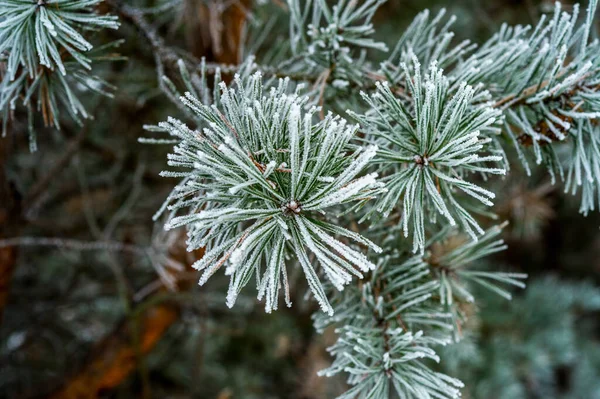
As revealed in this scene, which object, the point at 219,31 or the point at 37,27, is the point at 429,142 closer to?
the point at 37,27

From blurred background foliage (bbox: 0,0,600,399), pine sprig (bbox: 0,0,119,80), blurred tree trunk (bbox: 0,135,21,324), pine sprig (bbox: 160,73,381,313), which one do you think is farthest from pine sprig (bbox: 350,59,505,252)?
blurred tree trunk (bbox: 0,135,21,324)

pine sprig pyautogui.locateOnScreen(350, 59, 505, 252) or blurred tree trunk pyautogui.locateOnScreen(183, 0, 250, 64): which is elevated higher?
blurred tree trunk pyautogui.locateOnScreen(183, 0, 250, 64)

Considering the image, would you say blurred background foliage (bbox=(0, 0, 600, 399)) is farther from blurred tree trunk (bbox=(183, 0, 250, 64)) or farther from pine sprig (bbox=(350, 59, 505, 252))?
pine sprig (bbox=(350, 59, 505, 252))

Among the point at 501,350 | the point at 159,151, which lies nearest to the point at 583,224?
the point at 501,350

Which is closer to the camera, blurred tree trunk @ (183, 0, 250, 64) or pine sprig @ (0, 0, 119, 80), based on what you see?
pine sprig @ (0, 0, 119, 80)

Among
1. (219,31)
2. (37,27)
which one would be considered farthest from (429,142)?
(219,31)

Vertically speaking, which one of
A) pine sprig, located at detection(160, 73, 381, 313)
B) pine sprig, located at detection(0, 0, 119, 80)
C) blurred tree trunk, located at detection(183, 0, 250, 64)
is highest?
blurred tree trunk, located at detection(183, 0, 250, 64)

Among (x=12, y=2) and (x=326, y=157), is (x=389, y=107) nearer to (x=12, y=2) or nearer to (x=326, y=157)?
(x=326, y=157)
